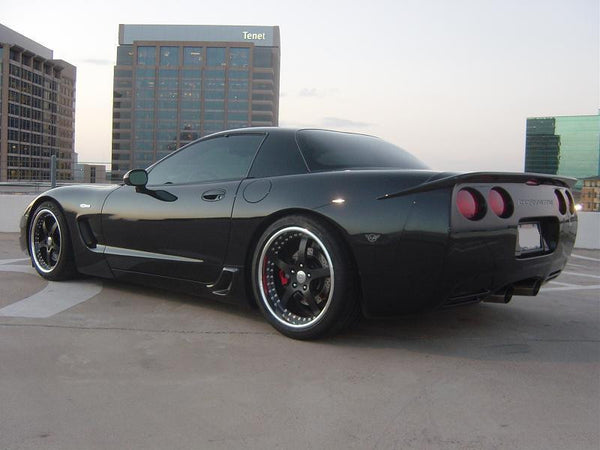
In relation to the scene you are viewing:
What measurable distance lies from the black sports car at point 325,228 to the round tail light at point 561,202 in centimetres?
1

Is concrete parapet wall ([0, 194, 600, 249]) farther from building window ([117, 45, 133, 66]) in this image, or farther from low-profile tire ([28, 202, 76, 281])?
building window ([117, 45, 133, 66])

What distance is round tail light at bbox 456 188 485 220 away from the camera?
2730 mm

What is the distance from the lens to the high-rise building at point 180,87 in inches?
7047

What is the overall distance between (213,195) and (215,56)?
617 ft

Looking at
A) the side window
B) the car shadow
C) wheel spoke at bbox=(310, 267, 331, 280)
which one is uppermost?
the side window

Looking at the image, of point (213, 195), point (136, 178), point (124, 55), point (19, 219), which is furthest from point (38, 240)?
point (124, 55)

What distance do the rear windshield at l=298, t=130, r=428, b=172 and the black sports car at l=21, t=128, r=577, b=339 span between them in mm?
13

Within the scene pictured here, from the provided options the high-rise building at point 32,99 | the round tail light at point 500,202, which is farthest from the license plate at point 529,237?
the high-rise building at point 32,99

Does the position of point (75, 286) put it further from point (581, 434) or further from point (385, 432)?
point (581, 434)

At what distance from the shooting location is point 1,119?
141 meters

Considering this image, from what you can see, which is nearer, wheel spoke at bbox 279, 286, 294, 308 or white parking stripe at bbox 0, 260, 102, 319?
wheel spoke at bbox 279, 286, 294, 308

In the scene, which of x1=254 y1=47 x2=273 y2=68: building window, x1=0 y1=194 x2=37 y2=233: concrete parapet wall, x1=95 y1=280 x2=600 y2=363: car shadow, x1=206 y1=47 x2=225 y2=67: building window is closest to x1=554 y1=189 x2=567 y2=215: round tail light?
x1=95 y1=280 x2=600 y2=363: car shadow

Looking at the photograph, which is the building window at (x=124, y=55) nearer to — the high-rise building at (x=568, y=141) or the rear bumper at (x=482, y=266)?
the high-rise building at (x=568, y=141)

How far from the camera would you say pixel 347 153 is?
11.3 ft
